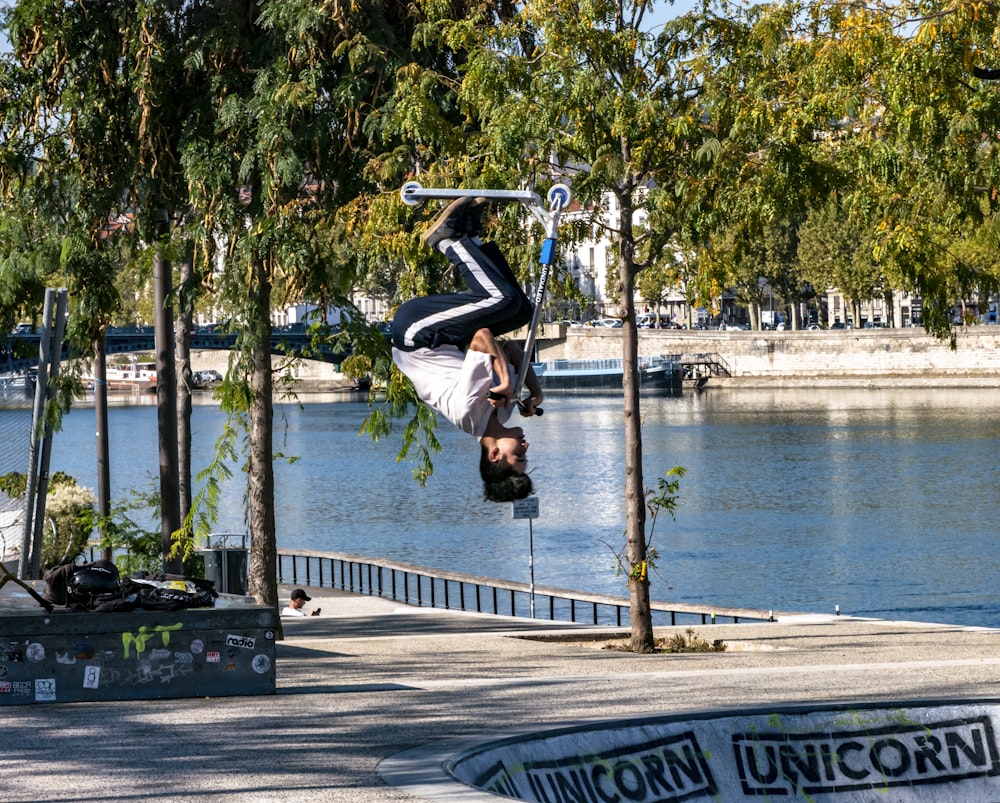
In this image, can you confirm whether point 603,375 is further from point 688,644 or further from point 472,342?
point 472,342

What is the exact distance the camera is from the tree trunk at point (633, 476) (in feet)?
65.6

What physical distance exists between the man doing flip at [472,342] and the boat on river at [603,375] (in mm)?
111930

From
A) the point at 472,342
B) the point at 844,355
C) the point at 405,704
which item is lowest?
the point at 405,704

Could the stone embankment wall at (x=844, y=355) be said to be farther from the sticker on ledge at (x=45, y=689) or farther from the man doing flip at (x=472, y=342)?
the man doing flip at (x=472, y=342)

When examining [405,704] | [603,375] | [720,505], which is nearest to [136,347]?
[720,505]

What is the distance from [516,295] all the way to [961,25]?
38.0 feet

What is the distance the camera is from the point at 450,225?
6.21m

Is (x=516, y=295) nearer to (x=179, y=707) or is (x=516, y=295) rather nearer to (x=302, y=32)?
(x=179, y=707)

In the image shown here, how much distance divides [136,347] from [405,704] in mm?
71891

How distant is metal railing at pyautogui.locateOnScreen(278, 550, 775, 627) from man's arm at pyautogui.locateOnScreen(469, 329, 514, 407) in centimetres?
2034

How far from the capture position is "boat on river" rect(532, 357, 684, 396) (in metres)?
118

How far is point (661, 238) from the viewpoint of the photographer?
1964 cm

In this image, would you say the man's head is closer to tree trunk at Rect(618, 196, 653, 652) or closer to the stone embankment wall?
tree trunk at Rect(618, 196, 653, 652)

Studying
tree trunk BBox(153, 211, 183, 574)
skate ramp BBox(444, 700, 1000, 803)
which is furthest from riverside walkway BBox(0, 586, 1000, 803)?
tree trunk BBox(153, 211, 183, 574)
